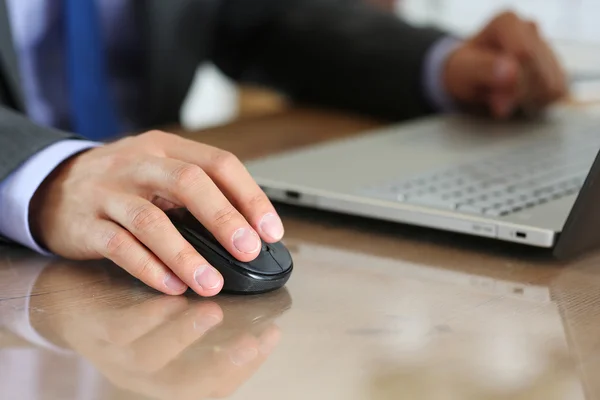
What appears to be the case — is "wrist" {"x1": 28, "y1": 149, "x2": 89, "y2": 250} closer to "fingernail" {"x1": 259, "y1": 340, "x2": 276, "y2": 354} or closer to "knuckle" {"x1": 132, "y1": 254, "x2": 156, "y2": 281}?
"knuckle" {"x1": 132, "y1": 254, "x2": 156, "y2": 281}

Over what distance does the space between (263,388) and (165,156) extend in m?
0.25

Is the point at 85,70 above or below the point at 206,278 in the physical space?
below

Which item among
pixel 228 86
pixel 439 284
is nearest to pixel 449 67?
pixel 439 284

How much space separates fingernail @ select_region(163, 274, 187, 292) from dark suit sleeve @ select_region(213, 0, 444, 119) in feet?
2.44

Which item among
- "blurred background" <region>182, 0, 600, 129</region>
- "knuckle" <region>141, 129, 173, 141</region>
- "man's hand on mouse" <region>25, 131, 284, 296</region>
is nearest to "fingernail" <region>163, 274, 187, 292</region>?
"man's hand on mouse" <region>25, 131, 284, 296</region>

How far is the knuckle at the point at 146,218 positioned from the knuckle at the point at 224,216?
0.04 meters

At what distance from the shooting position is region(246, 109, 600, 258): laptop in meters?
0.66

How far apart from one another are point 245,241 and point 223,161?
0.25ft

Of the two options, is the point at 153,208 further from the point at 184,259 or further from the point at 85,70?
the point at 85,70

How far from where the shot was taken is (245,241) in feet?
1.88

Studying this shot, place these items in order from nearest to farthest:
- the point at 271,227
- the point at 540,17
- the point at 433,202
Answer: the point at 271,227
the point at 433,202
the point at 540,17

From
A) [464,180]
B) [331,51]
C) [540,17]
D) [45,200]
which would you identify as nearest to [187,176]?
[45,200]

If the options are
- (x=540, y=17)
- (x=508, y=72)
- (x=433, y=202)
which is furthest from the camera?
(x=540, y=17)

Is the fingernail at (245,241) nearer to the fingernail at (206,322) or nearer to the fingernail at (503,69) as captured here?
the fingernail at (206,322)
